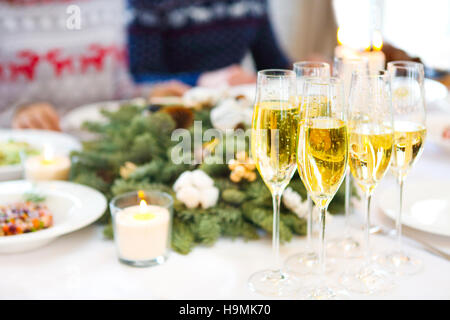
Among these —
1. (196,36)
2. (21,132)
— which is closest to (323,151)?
(21,132)

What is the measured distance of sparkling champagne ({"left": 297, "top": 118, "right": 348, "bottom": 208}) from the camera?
0.76 meters

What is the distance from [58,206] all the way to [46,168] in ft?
0.59

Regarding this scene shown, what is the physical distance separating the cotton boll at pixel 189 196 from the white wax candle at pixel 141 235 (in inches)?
2.4


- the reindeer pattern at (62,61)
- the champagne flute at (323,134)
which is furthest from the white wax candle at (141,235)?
the reindeer pattern at (62,61)

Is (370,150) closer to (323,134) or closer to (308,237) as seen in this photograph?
(323,134)

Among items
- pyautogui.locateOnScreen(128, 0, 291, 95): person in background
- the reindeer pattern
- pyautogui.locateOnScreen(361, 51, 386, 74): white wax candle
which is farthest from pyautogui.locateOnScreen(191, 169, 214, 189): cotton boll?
pyautogui.locateOnScreen(128, 0, 291, 95): person in background

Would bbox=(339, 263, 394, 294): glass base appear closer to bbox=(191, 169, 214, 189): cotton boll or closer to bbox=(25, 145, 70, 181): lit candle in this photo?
bbox=(191, 169, 214, 189): cotton boll

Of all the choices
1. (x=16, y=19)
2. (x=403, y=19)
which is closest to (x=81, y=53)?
(x=16, y=19)

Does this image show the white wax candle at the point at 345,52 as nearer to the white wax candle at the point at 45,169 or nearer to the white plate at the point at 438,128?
the white plate at the point at 438,128

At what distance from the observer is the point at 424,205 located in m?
1.18

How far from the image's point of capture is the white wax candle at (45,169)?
1285 millimetres

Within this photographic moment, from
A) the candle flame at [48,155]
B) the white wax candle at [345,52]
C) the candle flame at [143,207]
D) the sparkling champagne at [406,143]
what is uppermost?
the white wax candle at [345,52]

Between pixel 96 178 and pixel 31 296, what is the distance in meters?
0.41

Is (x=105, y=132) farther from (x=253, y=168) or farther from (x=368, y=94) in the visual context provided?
(x=368, y=94)
